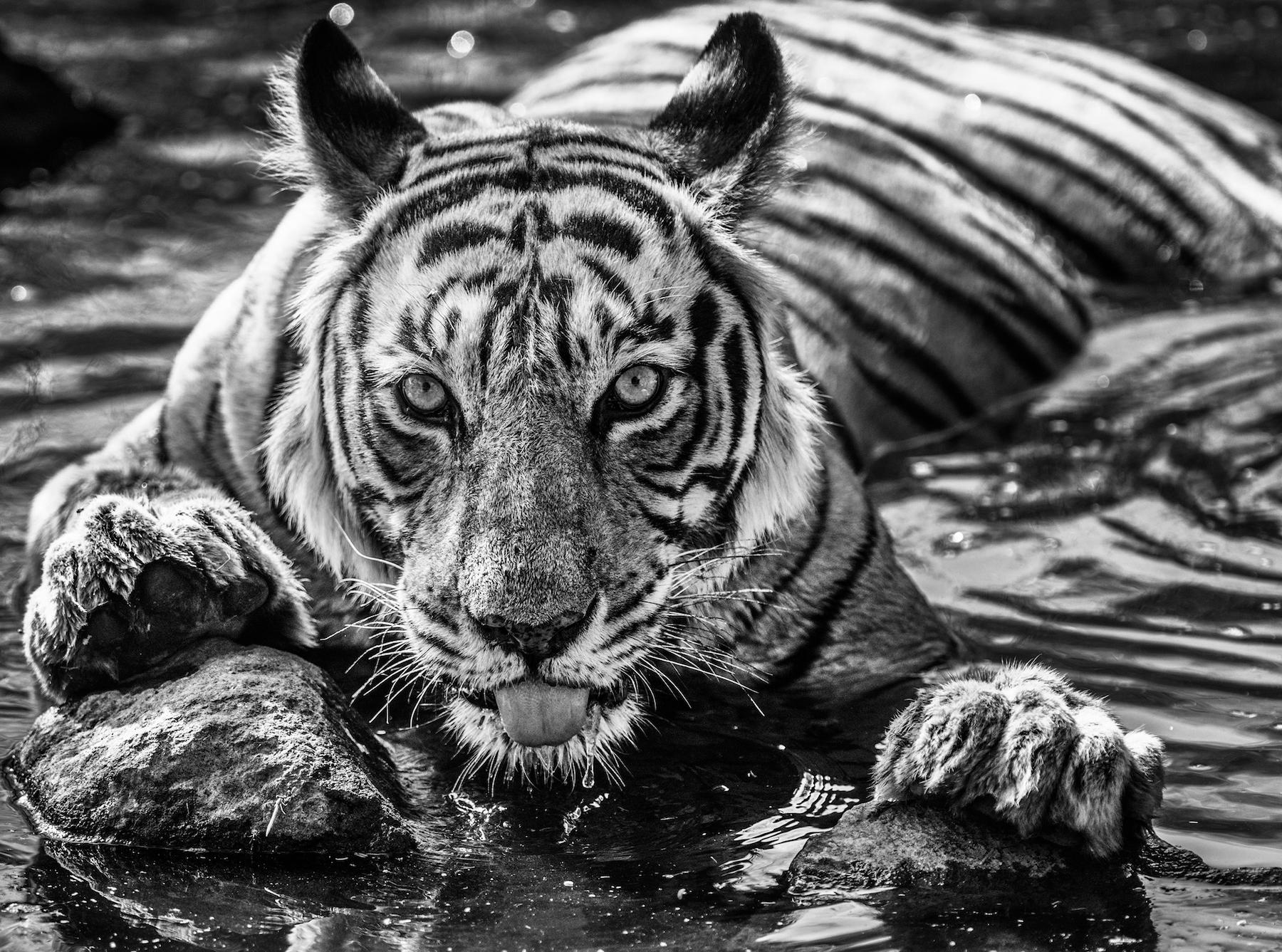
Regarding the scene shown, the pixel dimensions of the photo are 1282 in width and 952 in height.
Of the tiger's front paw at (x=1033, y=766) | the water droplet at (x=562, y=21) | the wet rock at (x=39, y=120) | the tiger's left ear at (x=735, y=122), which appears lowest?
the tiger's front paw at (x=1033, y=766)

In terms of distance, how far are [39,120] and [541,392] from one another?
442cm

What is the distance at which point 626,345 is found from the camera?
270 cm

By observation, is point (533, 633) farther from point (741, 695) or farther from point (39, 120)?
point (39, 120)

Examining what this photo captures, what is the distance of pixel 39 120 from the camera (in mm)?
6422

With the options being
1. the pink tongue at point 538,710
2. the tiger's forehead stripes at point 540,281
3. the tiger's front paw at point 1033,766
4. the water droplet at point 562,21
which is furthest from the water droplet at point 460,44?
the tiger's front paw at point 1033,766

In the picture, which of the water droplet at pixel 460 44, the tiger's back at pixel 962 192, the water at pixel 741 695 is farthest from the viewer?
the water droplet at pixel 460 44

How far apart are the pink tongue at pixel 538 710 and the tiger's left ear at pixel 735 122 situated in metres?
0.86

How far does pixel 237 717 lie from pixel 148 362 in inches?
88.7

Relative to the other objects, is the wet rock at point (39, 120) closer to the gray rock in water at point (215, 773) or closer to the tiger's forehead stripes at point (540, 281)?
the tiger's forehead stripes at point (540, 281)

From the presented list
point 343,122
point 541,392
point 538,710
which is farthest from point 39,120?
point 538,710

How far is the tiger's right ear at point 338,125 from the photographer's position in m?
2.97

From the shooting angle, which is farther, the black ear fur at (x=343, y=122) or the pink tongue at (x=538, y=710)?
the black ear fur at (x=343, y=122)

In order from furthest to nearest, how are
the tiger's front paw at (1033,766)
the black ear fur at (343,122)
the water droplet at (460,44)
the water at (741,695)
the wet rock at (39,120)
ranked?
the water droplet at (460,44) → the wet rock at (39,120) → the black ear fur at (343,122) → the tiger's front paw at (1033,766) → the water at (741,695)

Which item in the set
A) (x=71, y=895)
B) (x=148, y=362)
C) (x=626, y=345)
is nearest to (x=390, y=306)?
(x=626, y=345)
